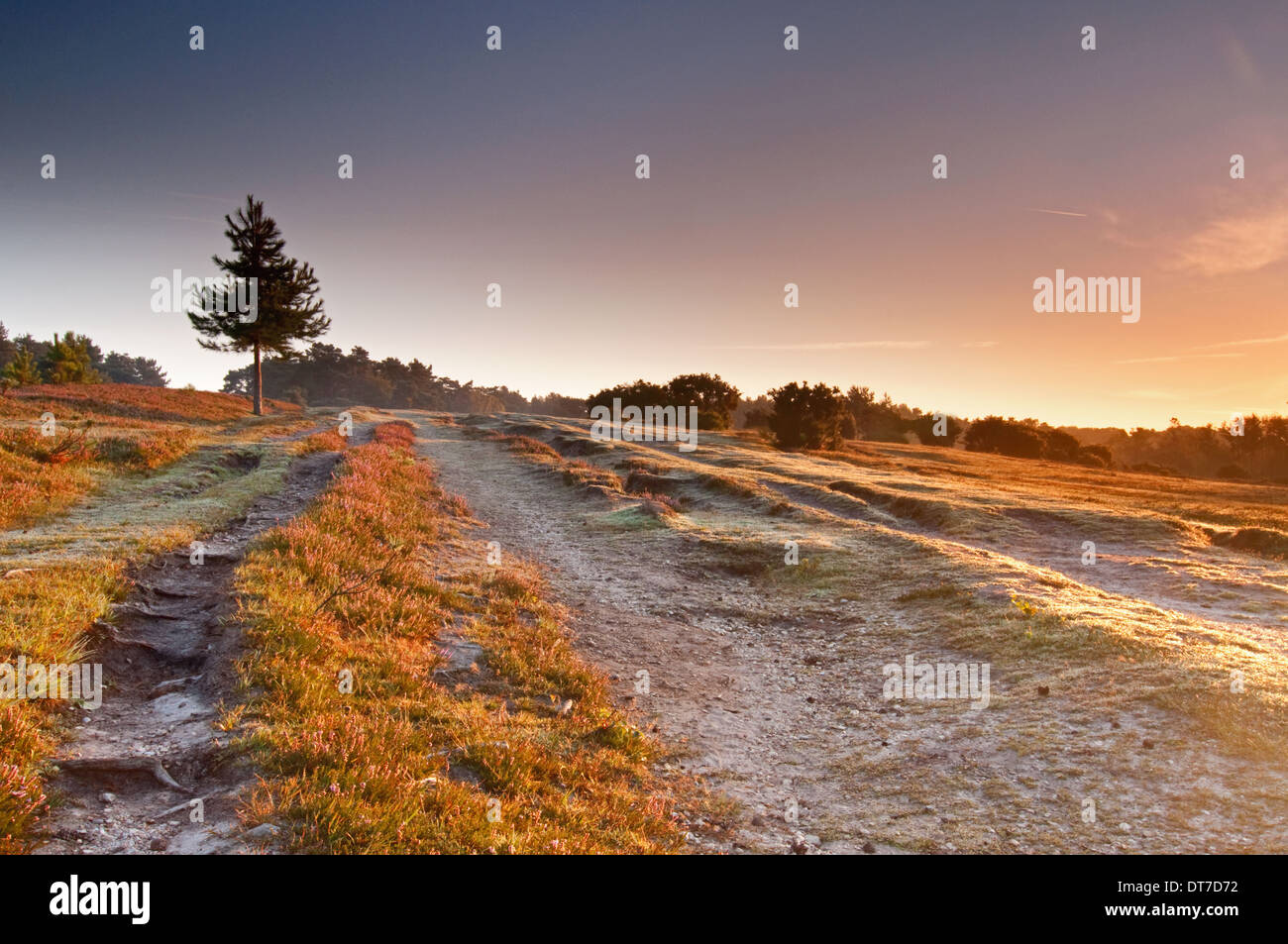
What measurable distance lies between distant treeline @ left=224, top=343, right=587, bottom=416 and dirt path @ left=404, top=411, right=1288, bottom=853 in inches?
4261

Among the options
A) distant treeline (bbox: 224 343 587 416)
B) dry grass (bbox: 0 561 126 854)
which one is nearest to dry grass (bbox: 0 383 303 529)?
dry grass (bbox: 0 561 126 854)

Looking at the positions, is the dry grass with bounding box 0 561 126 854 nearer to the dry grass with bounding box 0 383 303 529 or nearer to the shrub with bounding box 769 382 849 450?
the dry grass with bounding box 0 383 303 529

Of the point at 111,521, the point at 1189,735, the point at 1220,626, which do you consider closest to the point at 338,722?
the point at 1189,735

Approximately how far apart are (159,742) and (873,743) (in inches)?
314

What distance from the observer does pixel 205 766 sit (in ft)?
17.5

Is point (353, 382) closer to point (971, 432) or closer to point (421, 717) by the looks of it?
point (971, 432)

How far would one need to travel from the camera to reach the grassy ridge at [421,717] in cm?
473

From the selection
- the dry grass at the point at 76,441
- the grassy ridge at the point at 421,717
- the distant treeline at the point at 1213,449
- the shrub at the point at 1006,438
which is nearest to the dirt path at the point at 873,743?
the grassy ridge at the point at 421,717

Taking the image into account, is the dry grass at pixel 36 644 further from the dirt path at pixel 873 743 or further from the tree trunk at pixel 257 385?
the tree trunk at pixel 257 385

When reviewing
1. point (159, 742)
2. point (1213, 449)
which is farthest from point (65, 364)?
point (1213, 449)

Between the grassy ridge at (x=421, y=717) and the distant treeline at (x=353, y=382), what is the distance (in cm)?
10644

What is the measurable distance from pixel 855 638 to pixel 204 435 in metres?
32.8

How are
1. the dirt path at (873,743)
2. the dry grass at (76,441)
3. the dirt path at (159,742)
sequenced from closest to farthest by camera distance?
the dirt path at (159,742), the dirt path at (873,743), the dry grass at (76,441)

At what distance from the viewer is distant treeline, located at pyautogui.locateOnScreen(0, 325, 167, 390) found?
5988 centimetres
